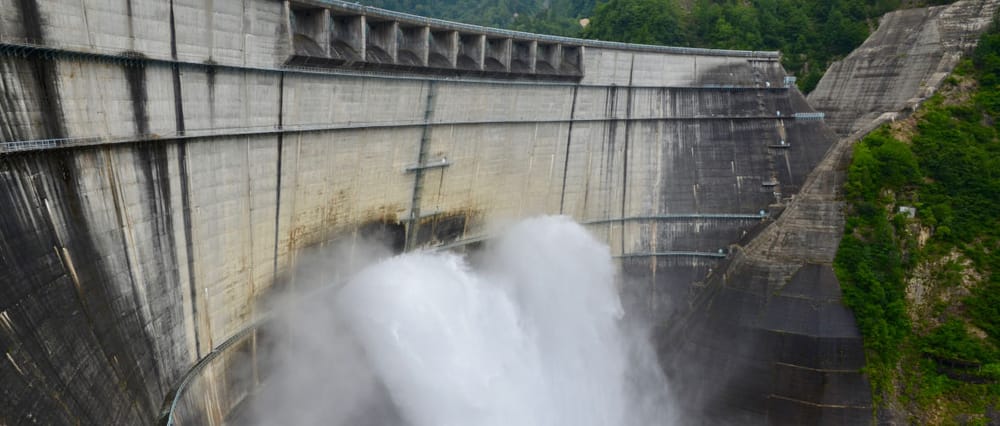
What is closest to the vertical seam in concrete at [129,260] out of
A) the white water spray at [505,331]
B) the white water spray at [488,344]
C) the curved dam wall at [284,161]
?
the curved dam wall at [284,161]

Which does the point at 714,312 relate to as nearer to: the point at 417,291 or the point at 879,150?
the point at 879,150

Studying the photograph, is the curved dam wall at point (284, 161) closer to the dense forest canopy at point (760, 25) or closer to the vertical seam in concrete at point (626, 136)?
the vertical seam in concrete at point (626, 136)

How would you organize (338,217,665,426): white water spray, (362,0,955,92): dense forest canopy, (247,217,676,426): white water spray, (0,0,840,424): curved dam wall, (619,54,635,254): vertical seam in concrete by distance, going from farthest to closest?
(362,0,955,92): dense forest canopy, (619,54,635,254): vertical seam in concrete, (338,217,665,426): white water spray, (247,217,676,426): white water spray, (0,0,840,424): curved dam wall

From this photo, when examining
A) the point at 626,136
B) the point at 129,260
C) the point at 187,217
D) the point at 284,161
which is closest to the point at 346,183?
the point at 284,161

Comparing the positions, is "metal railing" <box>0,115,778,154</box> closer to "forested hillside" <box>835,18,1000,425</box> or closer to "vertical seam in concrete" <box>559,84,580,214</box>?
"vertical seam in concrete" <box>559,84,580,214</box>

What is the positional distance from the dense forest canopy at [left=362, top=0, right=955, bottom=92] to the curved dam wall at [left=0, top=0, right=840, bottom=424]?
778cm

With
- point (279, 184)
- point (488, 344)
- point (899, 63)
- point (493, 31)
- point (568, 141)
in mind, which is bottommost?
point (488, 344)

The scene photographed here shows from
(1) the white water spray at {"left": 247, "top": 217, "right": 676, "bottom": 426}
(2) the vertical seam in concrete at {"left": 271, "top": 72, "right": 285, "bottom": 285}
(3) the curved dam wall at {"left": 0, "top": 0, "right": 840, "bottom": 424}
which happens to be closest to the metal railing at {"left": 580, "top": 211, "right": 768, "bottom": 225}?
(3) the curved dam wall at {"left": 0, "top": 0, "right": 840, "bottom": 424}

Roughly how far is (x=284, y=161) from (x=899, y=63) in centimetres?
2551

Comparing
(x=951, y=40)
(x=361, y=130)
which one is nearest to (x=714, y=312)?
(x=361, y=130)

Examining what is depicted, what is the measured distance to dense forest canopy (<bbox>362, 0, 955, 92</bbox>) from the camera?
3425cm

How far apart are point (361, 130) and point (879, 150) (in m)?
17.7

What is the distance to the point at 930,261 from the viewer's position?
23250mm

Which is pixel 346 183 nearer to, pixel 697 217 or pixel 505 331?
pixel 505 331
